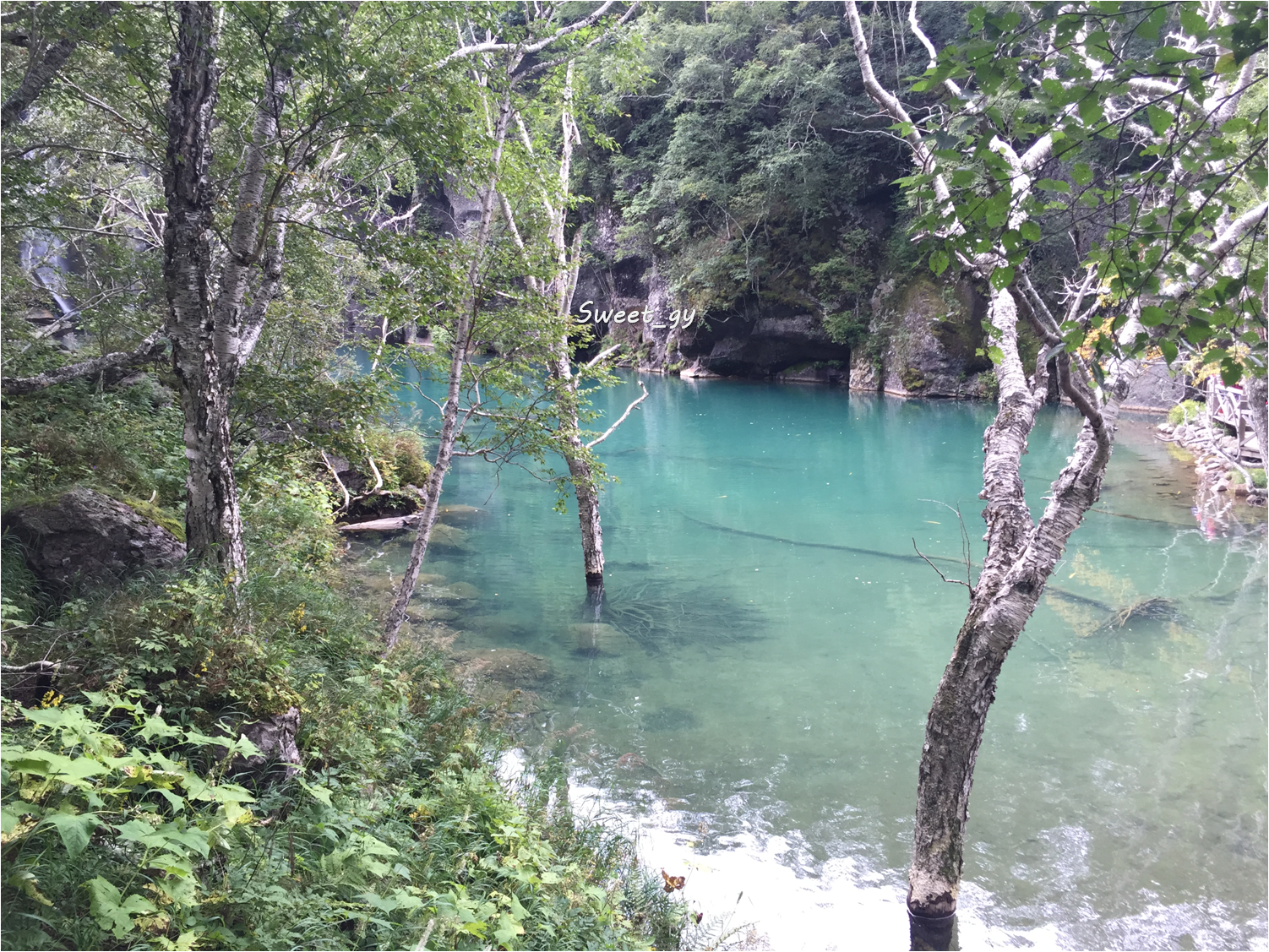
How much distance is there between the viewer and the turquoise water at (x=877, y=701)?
17.1 feet

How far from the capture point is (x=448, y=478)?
17.9 meters

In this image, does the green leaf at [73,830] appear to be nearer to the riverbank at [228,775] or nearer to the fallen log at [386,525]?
the riverbank at [228,775]

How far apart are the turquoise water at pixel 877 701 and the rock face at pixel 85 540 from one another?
12.0 feet

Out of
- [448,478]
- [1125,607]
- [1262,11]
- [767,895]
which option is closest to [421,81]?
[1262,11]

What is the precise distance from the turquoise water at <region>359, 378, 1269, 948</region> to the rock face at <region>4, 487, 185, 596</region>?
12.0ft

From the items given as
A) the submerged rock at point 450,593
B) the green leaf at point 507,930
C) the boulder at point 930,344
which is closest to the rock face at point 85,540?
the green leaf at point 507,930

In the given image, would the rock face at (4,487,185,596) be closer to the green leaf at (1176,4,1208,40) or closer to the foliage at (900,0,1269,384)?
the foliage at (900,0,1269,384)

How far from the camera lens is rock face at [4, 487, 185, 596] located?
444 centimetres

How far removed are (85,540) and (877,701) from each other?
715 centimetres

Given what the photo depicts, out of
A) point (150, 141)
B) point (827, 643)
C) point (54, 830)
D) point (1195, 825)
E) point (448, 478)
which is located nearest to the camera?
point (54, 830)

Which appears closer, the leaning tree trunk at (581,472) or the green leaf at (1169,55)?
the green leaf at (1169,55)

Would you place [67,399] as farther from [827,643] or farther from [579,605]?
[827,643]

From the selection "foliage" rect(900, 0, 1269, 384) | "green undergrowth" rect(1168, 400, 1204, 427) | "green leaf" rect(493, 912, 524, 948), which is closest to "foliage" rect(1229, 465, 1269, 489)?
"green undergrowth" rect(1168, 400, 1204, 427)

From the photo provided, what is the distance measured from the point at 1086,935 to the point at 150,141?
768 centimetres
